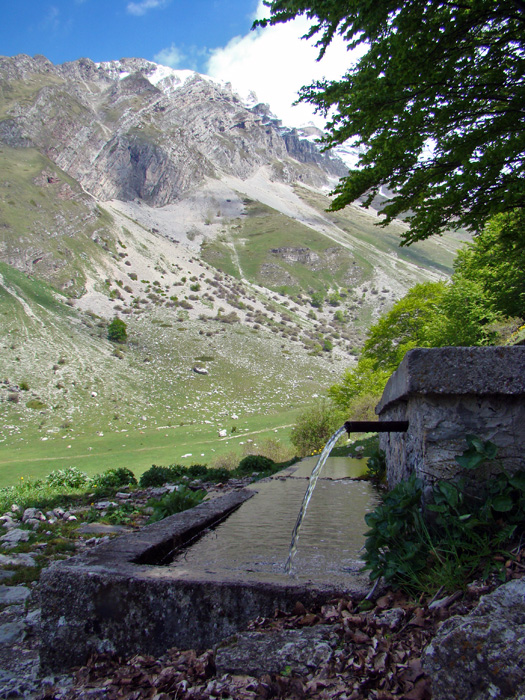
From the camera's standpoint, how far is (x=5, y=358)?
152 ft

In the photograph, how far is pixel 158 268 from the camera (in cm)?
9000

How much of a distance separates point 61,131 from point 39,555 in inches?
6103

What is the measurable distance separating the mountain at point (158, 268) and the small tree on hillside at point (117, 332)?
4.88 feet

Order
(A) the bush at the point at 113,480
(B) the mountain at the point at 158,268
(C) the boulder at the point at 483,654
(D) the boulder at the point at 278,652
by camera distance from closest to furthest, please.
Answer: (C) the boulder at the point at 483,654
(D) the boulder at the point at 278,652
(A) the bush at the point at 113,480
(B) the mountain at the point at 158,268

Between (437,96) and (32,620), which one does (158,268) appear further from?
(32,620)

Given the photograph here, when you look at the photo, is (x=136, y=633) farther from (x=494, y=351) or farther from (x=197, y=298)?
(x=197, y=298)

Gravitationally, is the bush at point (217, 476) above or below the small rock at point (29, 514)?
below

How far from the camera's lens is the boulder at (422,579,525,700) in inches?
60.2

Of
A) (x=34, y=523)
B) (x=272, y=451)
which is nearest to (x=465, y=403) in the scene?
(x=34, y=523)

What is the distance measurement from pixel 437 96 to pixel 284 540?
6.17 meters

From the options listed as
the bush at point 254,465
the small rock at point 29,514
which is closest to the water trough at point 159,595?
the small rock at point 29,514

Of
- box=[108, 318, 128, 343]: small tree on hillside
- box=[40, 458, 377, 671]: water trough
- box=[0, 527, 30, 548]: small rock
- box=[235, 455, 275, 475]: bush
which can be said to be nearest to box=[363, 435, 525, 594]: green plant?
box=[40, 458, 377, 671]: water trough

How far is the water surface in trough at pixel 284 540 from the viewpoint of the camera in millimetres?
3122

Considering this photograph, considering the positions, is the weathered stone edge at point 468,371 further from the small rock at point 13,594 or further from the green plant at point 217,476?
the green plant at point 217,476
